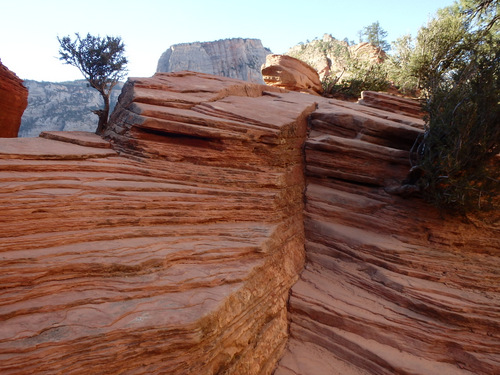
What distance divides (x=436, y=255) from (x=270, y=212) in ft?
15.3

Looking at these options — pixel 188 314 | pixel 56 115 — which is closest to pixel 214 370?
pixel 188 314

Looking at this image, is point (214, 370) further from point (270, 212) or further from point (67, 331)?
point (270, 212)

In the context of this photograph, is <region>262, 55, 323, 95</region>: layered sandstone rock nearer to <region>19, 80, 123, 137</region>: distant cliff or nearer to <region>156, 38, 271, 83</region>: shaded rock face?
<region>19, 80, 123, 137</region>: distant cliff

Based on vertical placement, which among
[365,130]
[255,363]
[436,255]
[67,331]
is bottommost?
[255,363]

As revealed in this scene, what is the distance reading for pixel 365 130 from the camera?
1081cm

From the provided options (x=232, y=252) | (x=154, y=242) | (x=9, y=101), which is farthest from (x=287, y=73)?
(x=154, y=242)

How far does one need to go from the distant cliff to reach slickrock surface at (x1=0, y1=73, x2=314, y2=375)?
2281 inches

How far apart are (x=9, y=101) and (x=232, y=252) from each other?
17.2 meters

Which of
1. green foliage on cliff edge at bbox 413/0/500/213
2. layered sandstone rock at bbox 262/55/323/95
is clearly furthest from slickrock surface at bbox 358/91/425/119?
layered sandstone rock at bbox 262/55/323/95

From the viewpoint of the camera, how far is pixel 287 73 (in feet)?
69.5

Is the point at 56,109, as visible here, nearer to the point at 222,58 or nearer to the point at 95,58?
the point at 222,58

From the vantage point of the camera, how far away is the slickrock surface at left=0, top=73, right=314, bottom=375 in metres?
4.32

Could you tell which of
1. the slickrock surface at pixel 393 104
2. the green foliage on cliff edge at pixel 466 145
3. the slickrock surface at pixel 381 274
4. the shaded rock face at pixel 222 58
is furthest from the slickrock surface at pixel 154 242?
the shaded rock face at pixel 222 58

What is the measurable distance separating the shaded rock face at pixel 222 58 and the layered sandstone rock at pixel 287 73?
161 ft
